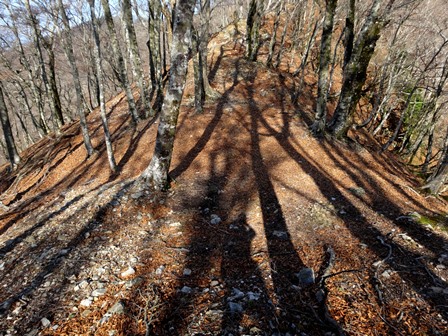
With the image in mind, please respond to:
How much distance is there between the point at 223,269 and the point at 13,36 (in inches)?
844

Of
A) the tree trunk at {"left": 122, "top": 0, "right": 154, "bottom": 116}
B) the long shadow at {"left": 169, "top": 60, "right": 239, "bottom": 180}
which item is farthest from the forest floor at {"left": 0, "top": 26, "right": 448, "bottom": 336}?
the tree trunk at {"left": 122, "top": 0, "right": 154, "bottom": 116}

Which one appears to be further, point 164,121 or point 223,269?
point 164,121

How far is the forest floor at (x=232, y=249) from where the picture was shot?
3.53m

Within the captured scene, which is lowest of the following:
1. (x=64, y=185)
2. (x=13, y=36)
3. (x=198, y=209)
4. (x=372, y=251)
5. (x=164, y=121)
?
(x=64, y=185)

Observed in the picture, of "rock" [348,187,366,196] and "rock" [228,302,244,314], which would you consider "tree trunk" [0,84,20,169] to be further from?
"rock" [348,187,366,196]

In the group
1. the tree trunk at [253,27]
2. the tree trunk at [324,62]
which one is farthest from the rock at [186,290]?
the tree trunk at [253,27]

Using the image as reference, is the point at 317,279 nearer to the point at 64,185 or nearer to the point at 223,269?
the point at 223,269

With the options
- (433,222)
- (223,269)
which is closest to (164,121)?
(223,269)

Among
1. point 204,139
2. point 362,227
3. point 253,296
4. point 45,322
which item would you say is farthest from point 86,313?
point 204,139

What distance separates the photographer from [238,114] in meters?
13.1

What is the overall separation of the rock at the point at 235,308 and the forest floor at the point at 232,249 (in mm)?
41

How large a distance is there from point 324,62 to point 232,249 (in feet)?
27.6

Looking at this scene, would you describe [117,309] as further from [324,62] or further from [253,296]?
[324,62]

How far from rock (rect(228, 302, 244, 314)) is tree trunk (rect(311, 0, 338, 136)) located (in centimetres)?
886
